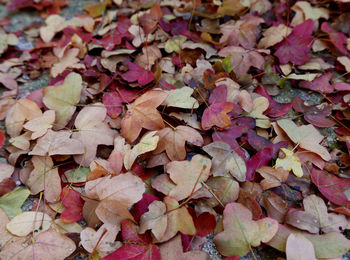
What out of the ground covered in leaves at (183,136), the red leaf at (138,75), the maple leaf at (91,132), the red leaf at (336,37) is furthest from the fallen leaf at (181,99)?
the red leaf at (336,37)

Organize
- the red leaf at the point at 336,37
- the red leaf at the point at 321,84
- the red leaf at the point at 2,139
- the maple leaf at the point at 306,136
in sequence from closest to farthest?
the maple leaf at the point at 306,136
the red leaf at the point at 2,139
the red leaf at the point at 321,84
the red leaf at the point at 336,37

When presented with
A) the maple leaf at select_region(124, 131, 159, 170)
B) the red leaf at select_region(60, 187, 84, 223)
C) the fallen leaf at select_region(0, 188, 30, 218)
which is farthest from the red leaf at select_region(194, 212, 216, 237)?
the fallen leaf at select_region(0, 188, 30, 218)

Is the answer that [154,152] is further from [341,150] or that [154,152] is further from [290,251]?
[341,150]

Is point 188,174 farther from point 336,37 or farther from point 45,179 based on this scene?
point 336,37

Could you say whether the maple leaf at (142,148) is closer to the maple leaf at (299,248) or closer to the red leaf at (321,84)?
the maple leaf at (299,248)

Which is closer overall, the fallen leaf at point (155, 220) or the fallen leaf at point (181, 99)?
the fallen leaf at point (155, 220)

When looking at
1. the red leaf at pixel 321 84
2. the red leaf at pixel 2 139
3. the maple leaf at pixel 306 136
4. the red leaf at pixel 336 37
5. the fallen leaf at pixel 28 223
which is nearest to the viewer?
the fallen leaf at pixel 28 223
